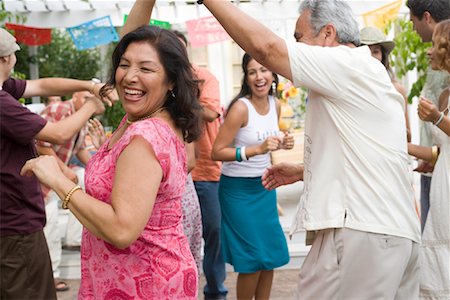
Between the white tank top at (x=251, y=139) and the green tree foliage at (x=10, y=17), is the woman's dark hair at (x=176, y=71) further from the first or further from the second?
the green tree foliage at (x=10, y=17)

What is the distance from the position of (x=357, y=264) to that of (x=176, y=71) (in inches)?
38.9

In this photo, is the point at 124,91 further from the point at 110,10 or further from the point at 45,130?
the point at 110,10

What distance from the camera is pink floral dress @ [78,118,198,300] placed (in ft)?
8.33

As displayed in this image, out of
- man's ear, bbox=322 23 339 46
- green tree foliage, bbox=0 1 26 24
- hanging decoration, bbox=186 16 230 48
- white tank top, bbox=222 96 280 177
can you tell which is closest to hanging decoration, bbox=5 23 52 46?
green tree foliage, bbox=0 1 26 24

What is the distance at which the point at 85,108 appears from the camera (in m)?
3.67

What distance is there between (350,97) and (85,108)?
4.42 ft

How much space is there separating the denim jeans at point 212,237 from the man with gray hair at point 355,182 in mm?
2652

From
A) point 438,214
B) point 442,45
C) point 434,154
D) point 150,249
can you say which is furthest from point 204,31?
point 150,249

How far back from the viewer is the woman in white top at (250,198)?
17.4 ft

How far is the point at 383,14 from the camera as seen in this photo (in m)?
6.23

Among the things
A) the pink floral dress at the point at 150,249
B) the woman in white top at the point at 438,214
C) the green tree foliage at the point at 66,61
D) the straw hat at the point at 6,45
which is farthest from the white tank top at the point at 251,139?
the green tree foliage at the point at 66,61

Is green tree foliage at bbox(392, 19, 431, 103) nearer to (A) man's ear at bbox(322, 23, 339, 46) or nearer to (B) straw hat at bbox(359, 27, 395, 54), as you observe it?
(B) straw hat at bbox(359, 27, 395, 54)

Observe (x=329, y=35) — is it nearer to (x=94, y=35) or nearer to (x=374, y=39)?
(x=374, y=39)

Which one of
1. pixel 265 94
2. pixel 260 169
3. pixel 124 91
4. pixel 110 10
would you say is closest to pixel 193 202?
pixel 260 169
